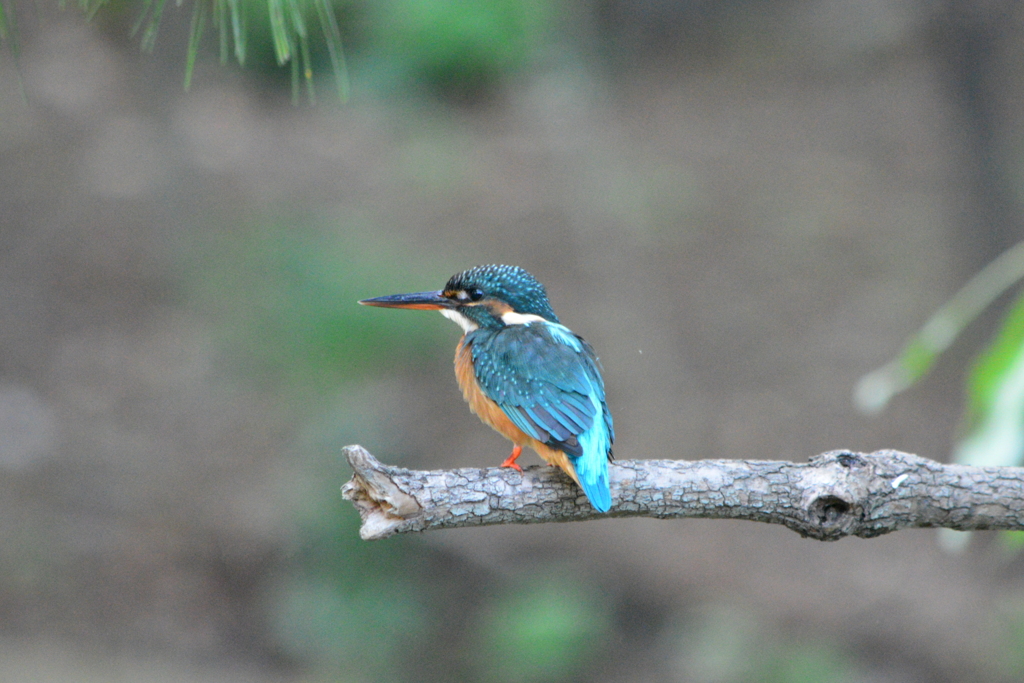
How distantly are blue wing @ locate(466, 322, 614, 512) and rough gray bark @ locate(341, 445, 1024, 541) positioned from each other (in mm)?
91

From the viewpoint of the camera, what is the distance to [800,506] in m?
1.85

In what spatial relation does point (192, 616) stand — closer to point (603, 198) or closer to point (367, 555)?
point (367, 555)

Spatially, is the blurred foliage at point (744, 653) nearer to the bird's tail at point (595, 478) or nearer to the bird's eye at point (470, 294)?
the bird's eye at point (470, 294)

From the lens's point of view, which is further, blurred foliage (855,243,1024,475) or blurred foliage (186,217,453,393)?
blurred foliage (186,217,453,393)

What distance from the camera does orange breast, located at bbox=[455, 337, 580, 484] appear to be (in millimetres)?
2084

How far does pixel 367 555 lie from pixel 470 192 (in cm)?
251

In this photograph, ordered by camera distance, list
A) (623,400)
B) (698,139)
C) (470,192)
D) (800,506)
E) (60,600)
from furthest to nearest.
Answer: (698,139), (470,192), (623,400), (60,600), (800,506)

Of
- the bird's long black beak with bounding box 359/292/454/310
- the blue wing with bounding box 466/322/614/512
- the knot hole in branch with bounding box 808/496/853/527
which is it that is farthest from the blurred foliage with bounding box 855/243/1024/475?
the bird's long black beak with bounding box 359/292/454/310

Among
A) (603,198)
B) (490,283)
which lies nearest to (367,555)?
(490,283)

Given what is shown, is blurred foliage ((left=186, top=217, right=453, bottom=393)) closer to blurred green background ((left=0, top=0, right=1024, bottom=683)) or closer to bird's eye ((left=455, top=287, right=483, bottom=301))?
blurred green background ((left=0, top=0, right=1024, bottom=683))

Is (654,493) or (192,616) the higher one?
(192,616)

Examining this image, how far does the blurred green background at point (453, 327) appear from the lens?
4.52m

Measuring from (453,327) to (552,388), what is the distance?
9.29ft

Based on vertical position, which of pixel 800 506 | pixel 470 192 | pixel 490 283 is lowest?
pixel 800 506
